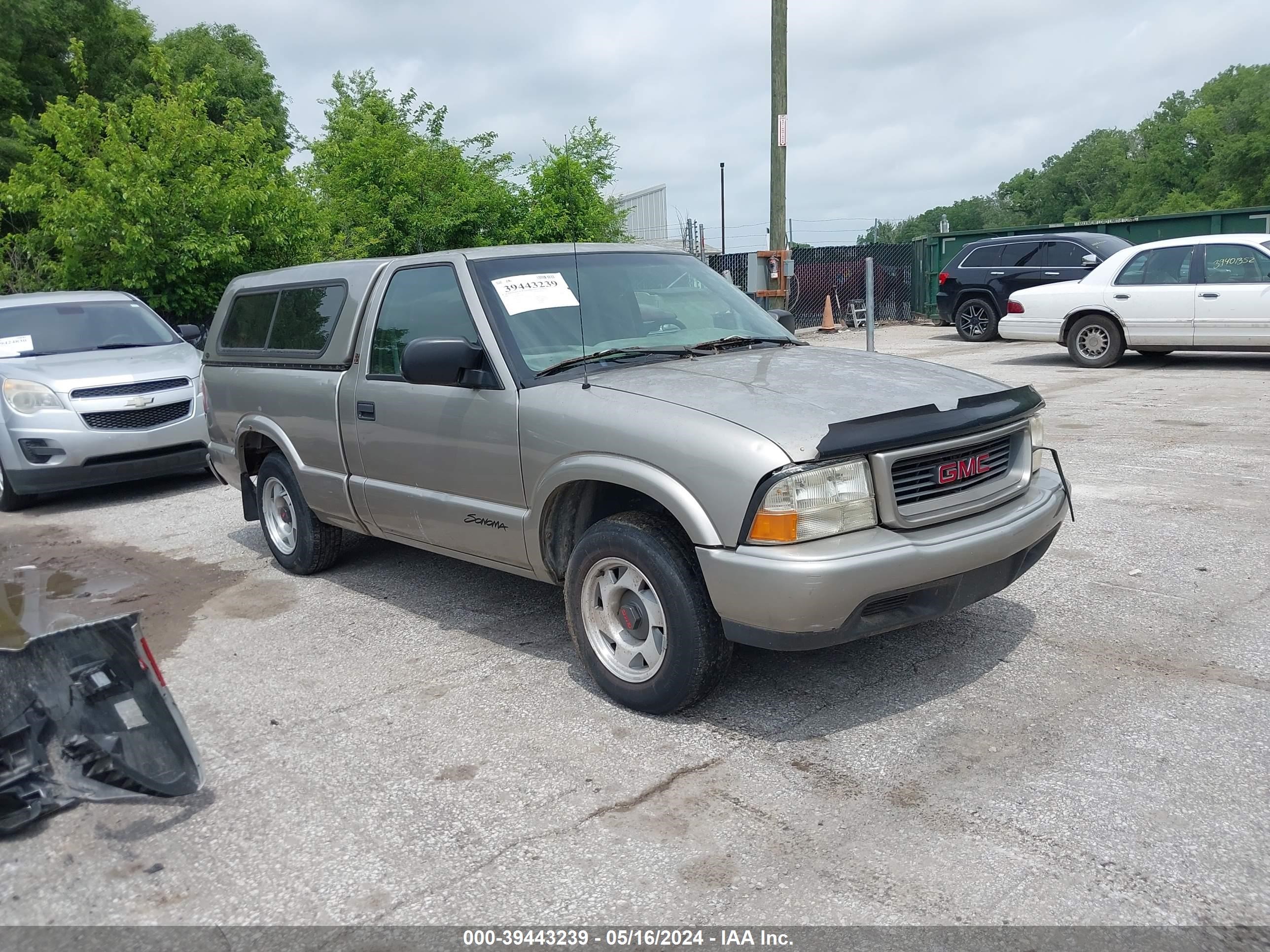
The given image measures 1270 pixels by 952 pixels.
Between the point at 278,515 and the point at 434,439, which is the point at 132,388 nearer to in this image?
the point at 278,515

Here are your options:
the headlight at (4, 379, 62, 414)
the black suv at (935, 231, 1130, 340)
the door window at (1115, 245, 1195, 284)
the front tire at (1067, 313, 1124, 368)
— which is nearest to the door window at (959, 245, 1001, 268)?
the black suv at (935, 231, 1130, 340)

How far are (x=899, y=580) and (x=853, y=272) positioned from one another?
70.2 feet

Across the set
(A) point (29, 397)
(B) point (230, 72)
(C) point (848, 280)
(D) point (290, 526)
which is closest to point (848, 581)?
(D) point (290, 526)

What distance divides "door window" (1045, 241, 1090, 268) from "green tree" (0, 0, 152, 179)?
24.5 m

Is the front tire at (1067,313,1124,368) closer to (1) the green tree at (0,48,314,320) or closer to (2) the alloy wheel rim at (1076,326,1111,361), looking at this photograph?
(2) the alloy wheel rim at (1076,326,1111,361)

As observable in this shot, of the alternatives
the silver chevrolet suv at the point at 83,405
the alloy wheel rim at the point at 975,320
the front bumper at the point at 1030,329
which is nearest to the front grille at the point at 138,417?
the silver chevrolet suv at the point at 83,405

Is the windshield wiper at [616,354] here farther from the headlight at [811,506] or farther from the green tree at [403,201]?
the green tree at [403,201]

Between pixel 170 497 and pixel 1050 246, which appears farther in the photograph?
pixel 1050 246

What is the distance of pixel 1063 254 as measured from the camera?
17422 millimetres

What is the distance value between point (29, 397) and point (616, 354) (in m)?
6.22

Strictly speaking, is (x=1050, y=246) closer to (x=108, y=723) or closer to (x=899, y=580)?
(x=899, y=580)

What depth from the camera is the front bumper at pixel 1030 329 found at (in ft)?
45.1

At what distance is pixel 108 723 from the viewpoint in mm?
3494

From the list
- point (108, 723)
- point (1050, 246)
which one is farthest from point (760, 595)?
point (1050, 246)
